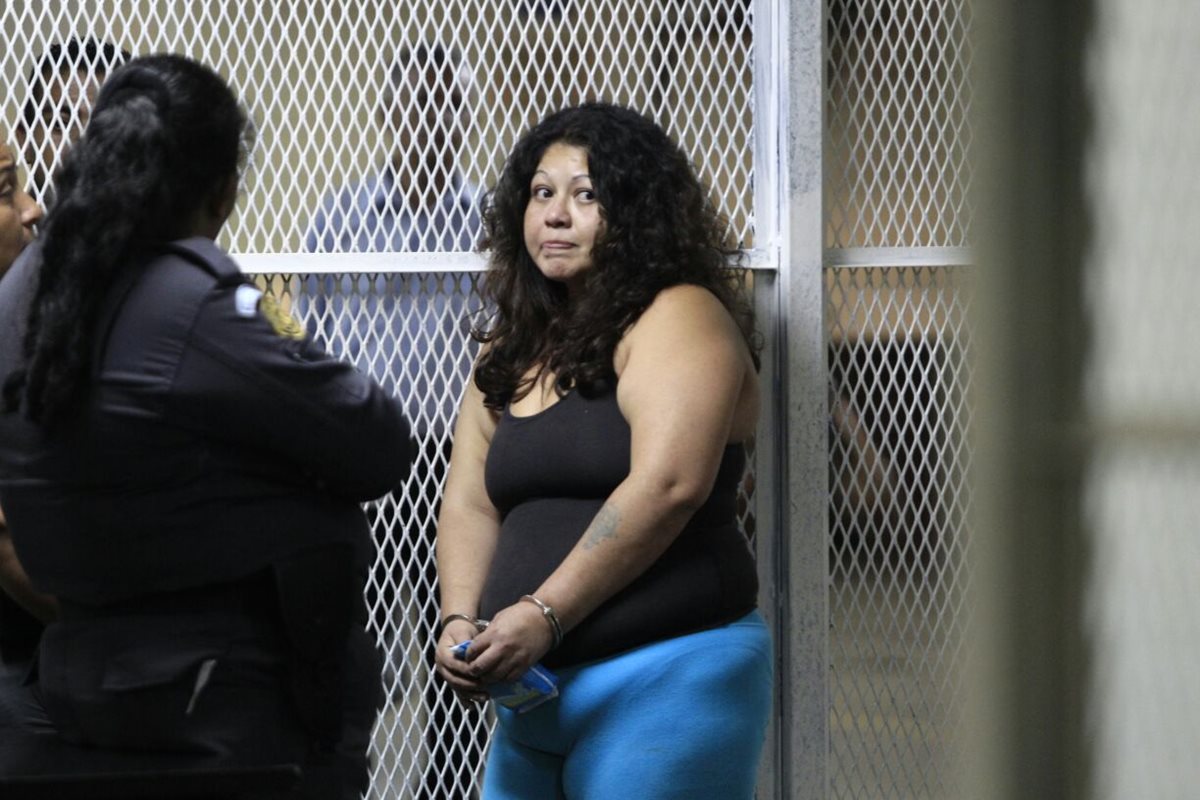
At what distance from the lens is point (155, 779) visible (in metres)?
1.53

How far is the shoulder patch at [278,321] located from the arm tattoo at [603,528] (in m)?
0.59

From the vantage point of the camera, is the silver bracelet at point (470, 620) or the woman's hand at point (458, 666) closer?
the woman's hand at point (458, 666)

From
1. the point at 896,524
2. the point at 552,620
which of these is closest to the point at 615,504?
the point at 552,620

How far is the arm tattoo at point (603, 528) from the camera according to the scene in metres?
2.18

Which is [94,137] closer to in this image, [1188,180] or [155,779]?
[155,779]

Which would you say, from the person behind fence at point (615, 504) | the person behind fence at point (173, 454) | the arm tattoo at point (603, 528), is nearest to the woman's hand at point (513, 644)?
the person behind fence at point (615, 504)

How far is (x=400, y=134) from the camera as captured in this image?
9.66 feet

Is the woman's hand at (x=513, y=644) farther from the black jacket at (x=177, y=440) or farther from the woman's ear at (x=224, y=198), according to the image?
the woman's ear at (x=224, y=198)

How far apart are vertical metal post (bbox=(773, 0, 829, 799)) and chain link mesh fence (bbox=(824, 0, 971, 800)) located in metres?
0.05

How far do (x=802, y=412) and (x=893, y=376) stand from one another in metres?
0.23

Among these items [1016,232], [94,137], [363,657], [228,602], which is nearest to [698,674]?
[363,657]

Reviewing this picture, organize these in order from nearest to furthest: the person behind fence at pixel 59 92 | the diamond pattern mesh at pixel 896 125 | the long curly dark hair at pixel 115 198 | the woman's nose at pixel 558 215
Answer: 1. the long curly dark hair at pixel 115 198
2. the woman's nose at pixel 558 215
3. the person behind fence at pixel 59 92
4. the diamond pattern mesh at pixel 896 125

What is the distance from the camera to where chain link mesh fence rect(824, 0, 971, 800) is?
3020 mm

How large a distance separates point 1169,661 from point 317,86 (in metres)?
2.46
